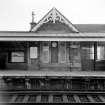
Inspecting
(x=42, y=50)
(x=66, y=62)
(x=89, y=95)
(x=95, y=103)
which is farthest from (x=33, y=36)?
(x=95, y=103)

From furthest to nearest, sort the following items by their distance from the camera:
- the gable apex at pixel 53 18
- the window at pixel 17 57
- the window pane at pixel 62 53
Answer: the gable apex at pixel 53 18
the window at pixel 17 57
the window pane at pixel 62 53

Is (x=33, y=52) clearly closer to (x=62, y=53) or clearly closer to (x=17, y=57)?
(x=17, y=57)

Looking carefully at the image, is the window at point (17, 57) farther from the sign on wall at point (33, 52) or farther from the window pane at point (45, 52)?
the window pane at point (45, 52)

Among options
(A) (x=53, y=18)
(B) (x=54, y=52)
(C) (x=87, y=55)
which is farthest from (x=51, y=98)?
(A) (x=53, y=18)

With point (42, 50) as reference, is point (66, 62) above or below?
below

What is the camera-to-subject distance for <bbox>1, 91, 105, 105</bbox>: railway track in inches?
302

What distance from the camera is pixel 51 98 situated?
8.35 metres

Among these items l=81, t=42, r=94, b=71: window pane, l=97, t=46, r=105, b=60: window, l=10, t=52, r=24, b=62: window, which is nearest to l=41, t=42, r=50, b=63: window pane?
l=10, t=52, r=24, b=62: window

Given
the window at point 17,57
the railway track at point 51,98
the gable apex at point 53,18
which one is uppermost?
the gable apex at point 53,18

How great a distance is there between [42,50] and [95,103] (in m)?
7.54

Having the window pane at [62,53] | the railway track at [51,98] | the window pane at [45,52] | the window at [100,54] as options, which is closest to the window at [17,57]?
the window pane at [45,52]

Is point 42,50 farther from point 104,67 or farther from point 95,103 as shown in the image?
point 95,103

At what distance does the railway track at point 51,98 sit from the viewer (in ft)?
25.2

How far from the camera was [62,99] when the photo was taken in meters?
8.26
